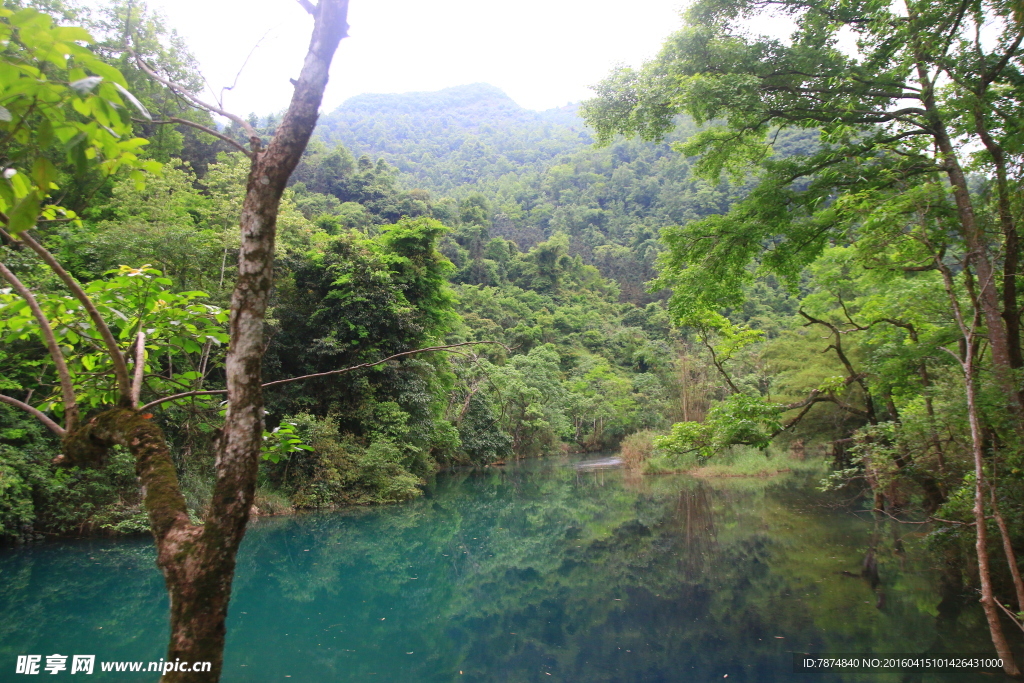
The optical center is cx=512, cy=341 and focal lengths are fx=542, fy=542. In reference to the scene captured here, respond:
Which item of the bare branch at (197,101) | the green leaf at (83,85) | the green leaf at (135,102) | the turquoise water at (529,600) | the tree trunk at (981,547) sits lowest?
the turquoise water at (529,600)

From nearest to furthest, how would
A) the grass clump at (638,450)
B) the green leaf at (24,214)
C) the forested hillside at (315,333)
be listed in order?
1. the green leaf at (24,214)
2. the forested hillside at (315,333)
3. the grass clump at (638,450)

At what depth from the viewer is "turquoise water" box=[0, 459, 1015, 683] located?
519 centimetres

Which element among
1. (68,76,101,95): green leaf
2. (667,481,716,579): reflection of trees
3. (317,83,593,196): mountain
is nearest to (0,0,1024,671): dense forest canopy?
(68,76,101,95): green leaf

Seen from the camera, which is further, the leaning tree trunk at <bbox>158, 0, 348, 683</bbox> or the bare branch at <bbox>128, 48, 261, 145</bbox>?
the bare branch at <bbox>128, 48, 261, 145</bbox>

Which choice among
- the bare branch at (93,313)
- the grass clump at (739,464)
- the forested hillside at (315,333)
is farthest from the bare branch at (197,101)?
the grass clump at (739,464)

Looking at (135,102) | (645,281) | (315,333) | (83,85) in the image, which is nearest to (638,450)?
(315,333)

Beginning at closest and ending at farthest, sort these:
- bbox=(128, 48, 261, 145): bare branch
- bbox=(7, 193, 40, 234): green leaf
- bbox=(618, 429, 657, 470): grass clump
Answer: bbox=(7, 193, 40, 234): green leaf < bbox=(128, 48, 261, 145): bare branch < bbox=(618, 429, 657, 470): grass clump

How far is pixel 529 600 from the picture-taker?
716cm

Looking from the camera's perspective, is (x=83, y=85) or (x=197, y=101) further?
(x=197, y=101)

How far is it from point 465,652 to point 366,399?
32.8 ft

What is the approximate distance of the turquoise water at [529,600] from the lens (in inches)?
204

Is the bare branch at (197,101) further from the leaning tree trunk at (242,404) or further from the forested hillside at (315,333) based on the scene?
the forested hillside at (315,333)

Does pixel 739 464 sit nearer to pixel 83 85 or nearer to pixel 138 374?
pixel 138 374

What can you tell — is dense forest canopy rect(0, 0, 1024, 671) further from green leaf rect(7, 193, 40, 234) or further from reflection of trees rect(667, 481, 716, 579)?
reflection of trees rect(667, 481, 716, 579)
